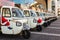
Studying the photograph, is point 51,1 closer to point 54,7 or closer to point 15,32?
point 54,7

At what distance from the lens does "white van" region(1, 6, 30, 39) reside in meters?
11.7

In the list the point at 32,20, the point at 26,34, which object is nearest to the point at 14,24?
the point at 26,34

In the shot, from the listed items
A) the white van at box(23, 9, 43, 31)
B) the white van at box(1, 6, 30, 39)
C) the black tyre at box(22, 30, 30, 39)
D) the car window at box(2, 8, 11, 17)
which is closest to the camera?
the white van at box(1, 6, 30, 39)

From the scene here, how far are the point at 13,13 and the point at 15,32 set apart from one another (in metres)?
1.26

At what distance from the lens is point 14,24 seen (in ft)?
38.7

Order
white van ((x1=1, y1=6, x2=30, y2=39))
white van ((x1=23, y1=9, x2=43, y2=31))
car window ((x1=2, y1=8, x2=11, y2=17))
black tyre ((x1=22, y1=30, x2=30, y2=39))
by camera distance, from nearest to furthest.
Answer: white van ((x1=1, y1=6, x2=30, y2=39)) < black tyre ((x1=22, y1=30, x2=30, y2=39)) < car window ((x1=2, y1=8, x2=11, y2=17)) < white van ((x1=23, y1=9, x2=43, y2=31))

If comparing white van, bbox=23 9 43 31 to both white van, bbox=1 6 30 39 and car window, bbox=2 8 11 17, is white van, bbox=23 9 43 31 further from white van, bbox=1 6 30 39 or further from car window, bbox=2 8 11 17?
car window, bbox=2 8 11 17

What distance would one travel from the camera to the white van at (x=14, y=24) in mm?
11711

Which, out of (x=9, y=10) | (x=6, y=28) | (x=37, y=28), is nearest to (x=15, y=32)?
(x=6, y=28)

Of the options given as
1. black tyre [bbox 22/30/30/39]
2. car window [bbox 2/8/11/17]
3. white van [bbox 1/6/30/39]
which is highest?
car window [bbox 2/8/11/17]

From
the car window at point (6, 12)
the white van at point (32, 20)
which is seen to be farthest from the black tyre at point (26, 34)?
the white van at point (32, 20)

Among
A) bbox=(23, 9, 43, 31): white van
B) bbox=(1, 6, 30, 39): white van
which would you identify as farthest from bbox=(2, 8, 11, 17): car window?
bbox=(23, 9, 43, 31): white van

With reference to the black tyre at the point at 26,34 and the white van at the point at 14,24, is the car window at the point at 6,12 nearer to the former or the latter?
the white van at the point at 14,24

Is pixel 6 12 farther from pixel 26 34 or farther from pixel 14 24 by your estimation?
pixel 26 34
